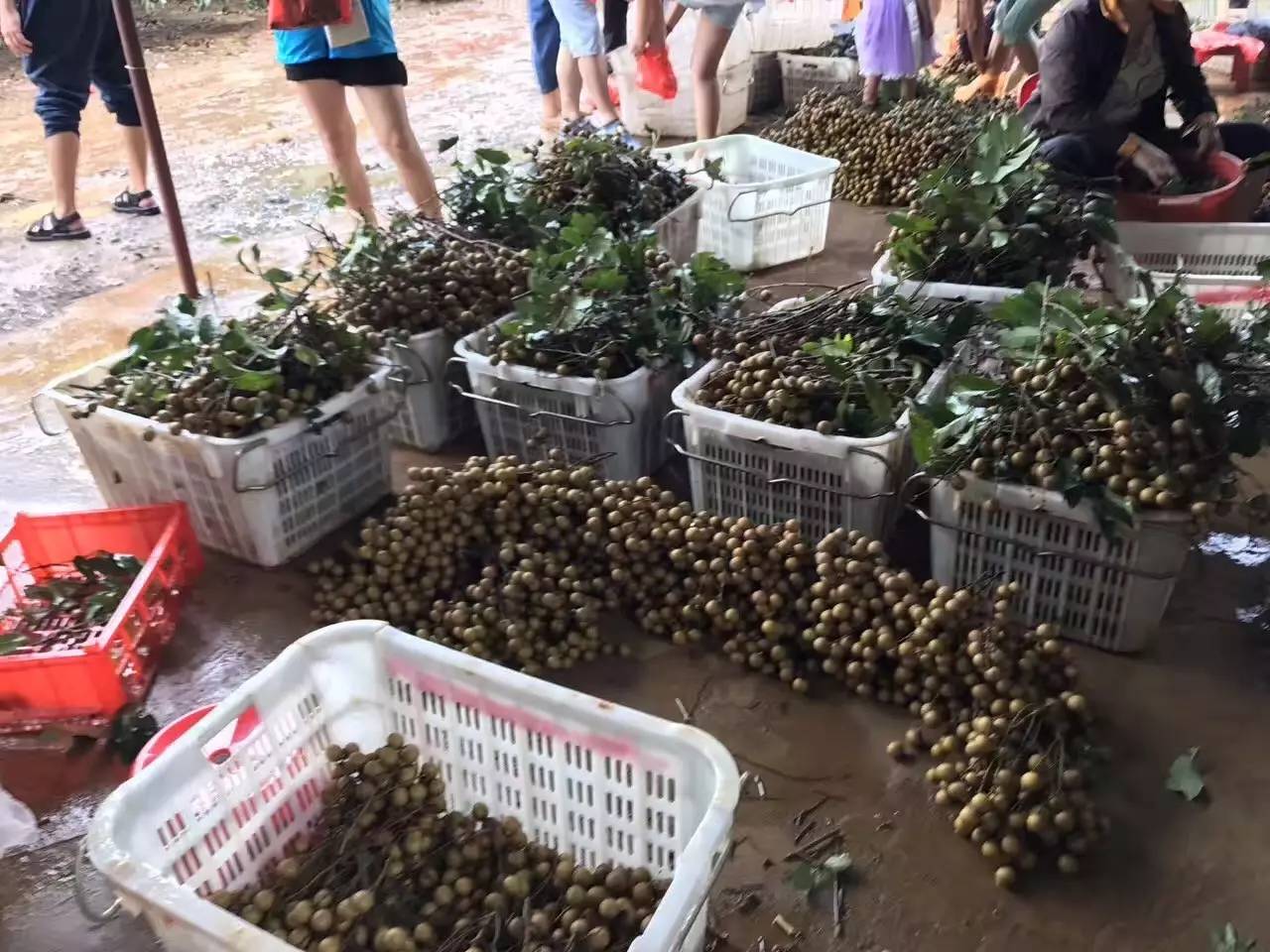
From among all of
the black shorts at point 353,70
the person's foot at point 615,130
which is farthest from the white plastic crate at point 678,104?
the black shorts at point 353,70

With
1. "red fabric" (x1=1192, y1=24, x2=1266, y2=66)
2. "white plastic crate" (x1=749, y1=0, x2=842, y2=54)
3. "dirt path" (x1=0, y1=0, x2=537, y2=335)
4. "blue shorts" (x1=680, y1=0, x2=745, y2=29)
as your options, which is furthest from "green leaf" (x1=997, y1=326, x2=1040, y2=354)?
"red fabric" (x1=1192, y1=24, x2=1266, y2=66)

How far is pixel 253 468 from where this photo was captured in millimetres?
2373

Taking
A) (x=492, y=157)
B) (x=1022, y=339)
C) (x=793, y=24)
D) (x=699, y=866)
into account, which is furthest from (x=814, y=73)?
(x=699, y=866)

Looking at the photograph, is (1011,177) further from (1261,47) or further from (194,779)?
(1261,47)

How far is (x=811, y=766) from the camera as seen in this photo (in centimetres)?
194

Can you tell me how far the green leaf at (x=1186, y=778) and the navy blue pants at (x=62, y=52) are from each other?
4616 millimetres

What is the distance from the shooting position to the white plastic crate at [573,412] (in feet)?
8.32

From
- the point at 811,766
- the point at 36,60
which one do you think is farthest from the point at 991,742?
the point at 36,60

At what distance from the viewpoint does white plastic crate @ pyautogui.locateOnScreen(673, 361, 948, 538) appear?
86.9 inches

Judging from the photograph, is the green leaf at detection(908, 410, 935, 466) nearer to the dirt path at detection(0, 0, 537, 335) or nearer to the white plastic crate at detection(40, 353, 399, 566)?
the white plastic crate at detection(40, 353, 399, 566)

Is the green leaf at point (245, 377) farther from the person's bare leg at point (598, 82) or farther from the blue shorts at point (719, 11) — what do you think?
the person's bare leg at point (598, 82)

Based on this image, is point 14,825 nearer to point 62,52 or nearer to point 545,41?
point 62,52

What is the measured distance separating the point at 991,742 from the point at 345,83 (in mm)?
2972

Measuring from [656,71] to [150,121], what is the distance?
89.3 inches
